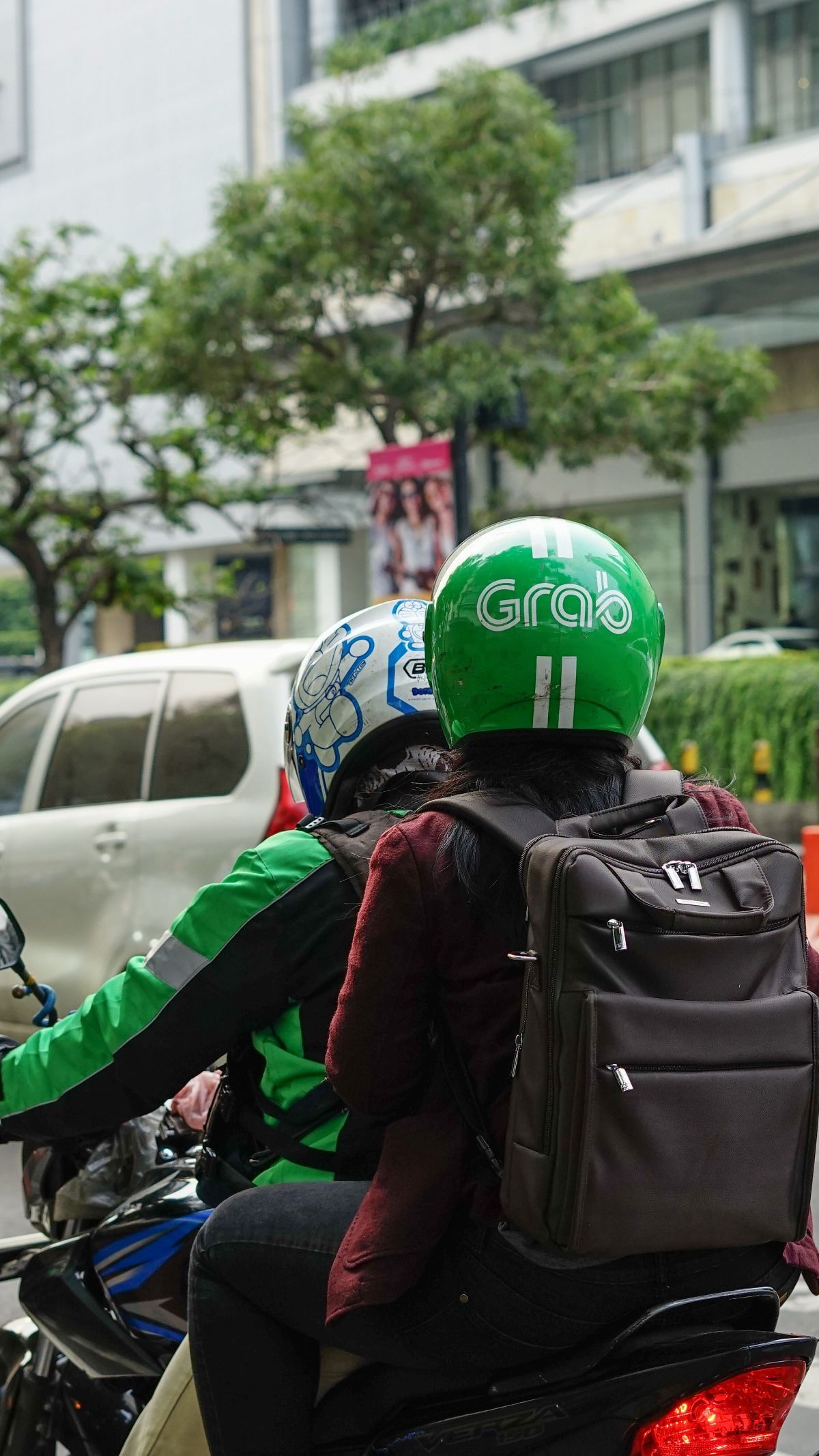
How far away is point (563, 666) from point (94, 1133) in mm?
1141

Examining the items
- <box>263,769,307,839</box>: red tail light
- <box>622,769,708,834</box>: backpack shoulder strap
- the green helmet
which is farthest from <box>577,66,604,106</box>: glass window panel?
<box>622,769,708,834</box>: backpack shoulder strap

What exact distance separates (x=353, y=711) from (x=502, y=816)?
2.03ft

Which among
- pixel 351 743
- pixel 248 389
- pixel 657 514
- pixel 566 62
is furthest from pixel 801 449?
pixel 351 743

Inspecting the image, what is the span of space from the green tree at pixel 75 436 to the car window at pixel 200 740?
36.5 feet

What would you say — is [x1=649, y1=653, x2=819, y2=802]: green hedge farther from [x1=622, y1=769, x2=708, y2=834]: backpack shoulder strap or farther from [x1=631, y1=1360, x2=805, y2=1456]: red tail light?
[x1=631, y1=1360, x2=805, y2=1456]: red tail light

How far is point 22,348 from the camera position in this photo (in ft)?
59.7

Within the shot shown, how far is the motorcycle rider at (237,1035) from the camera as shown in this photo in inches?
80.1

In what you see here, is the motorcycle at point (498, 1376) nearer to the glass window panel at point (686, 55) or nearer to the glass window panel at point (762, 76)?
the glass window panel at point (762, 76)

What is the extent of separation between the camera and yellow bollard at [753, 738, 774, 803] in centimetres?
1420

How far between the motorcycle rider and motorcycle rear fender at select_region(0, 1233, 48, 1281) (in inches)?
13.0

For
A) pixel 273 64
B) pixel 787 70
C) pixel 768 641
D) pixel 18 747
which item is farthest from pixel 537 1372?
pixel 273 64

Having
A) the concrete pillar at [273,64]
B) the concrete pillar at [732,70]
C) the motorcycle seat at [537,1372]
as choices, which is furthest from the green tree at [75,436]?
the concrete pillar at [273,64]

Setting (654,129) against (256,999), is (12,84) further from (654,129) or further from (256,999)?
(256,999)

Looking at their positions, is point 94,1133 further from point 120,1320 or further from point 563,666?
point 563,666
